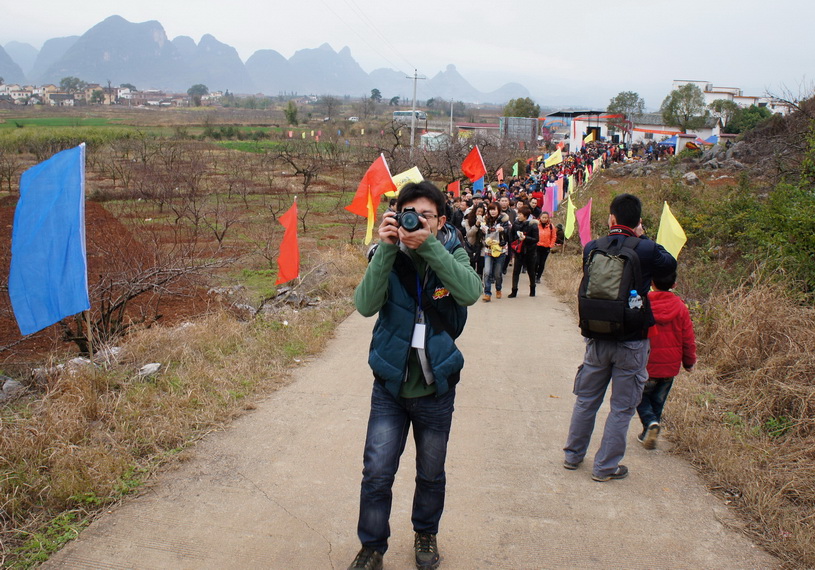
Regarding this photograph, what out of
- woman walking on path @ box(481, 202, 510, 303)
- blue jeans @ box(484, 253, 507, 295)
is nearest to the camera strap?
woman walking on path @ box(481, 202, 510, 303)

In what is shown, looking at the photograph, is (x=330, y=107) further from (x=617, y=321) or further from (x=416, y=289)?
(x=416, y=289)

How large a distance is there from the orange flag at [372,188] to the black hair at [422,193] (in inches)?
305

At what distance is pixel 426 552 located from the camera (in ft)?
9.29

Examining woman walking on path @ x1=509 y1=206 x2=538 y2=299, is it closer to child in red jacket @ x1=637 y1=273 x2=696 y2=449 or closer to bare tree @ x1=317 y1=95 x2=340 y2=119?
child in red jacket @ x1=637 y1=273 x2=696 y2=449

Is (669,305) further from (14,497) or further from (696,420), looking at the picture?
(14,497)

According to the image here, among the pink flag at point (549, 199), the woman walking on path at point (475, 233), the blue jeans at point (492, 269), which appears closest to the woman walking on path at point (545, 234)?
the blue jeans at point (492, 269)

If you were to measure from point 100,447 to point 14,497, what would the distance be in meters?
0.58

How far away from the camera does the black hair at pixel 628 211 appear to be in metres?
3.68

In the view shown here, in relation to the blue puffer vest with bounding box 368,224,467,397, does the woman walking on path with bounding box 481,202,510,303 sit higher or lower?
lower

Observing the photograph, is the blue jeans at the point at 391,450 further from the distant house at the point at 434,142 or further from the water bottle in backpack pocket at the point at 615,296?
the distant house at the point at 434,142

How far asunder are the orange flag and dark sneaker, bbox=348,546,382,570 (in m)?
7.97

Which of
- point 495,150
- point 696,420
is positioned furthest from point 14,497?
point 495,150

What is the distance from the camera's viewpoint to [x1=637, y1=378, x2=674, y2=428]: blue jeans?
13.9 ft

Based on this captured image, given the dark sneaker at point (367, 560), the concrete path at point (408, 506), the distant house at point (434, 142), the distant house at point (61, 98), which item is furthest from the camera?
the distant house at point (61, 98)
